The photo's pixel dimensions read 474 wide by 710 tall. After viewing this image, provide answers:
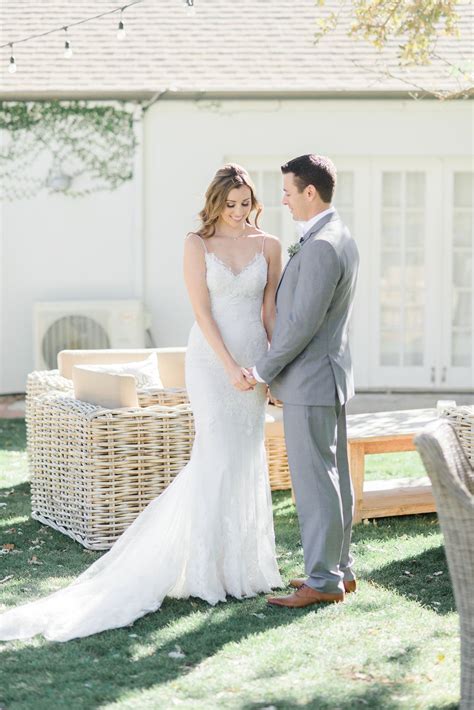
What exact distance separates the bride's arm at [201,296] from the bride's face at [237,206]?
0.18 metres

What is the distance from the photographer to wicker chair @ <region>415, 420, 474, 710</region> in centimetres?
363

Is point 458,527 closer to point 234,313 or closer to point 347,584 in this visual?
point 347,584

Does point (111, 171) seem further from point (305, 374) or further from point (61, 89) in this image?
point (305, 374)

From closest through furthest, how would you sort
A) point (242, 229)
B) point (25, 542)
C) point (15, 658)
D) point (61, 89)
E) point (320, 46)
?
point (15, 658)
point (242, 229)
point (25, 542)
point (61, 89)
point (320, 46)

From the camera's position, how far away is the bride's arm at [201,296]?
207 inches

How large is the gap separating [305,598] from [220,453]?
0.77 metres

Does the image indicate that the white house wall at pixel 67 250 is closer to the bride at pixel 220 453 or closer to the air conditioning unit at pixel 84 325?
the air conditioning unit at pixel 84 325

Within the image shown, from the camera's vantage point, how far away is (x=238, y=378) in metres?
5.19

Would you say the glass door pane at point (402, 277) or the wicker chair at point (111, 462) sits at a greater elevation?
the glass door pane at point (402, 277)

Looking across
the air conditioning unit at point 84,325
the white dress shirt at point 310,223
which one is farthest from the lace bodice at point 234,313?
the air conditioning unit at point 84,325

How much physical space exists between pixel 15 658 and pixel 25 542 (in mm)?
1968

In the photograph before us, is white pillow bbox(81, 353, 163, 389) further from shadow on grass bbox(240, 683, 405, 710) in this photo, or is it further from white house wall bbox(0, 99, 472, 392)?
white house wall bbox(0, 99, 472, 392)

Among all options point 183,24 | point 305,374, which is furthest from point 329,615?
point 183,24

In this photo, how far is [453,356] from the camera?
1183 cm
